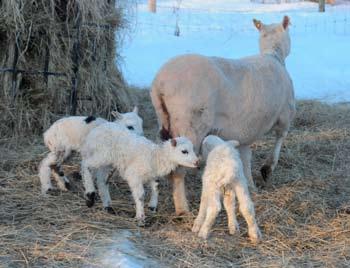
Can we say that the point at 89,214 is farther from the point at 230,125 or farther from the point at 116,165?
the point at 230,125

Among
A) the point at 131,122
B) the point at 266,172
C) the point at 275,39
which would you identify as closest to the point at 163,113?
the point at 131,122

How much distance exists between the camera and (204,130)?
6.36 meters

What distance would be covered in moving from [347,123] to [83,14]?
4.77 meters

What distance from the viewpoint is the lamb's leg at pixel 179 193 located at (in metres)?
6.06

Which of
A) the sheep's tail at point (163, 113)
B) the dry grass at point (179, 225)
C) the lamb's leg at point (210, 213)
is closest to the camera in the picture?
the dry grass at point (179, 225)

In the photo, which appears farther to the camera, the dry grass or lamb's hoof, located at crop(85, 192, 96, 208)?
lamb's hoof, located at crop(85, 192, 96, 208)

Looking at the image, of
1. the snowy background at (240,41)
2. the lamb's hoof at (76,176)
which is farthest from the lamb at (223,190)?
the snowy background at (240,41)

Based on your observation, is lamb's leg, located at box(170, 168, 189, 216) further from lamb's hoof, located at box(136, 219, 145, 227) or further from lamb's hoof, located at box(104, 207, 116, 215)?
lamb's hoof, located at box(104, 207, 116, 215)

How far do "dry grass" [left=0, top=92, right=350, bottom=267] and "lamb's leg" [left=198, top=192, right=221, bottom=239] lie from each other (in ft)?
0.35

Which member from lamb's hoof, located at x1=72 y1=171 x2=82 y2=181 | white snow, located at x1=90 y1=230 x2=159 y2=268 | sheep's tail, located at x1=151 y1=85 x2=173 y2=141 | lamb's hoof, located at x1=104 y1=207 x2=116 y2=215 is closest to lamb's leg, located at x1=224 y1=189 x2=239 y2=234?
white snow, located at x1=90 y1=230 x2=159 y2=268

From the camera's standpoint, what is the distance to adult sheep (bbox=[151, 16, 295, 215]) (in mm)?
6273

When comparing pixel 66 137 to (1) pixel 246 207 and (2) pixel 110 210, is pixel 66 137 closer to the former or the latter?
(2) pixel 110 210

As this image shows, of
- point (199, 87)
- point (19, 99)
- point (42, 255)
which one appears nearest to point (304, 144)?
point (199, 87)

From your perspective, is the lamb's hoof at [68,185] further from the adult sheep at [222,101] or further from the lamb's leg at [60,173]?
the adult sheep at [222,101]
